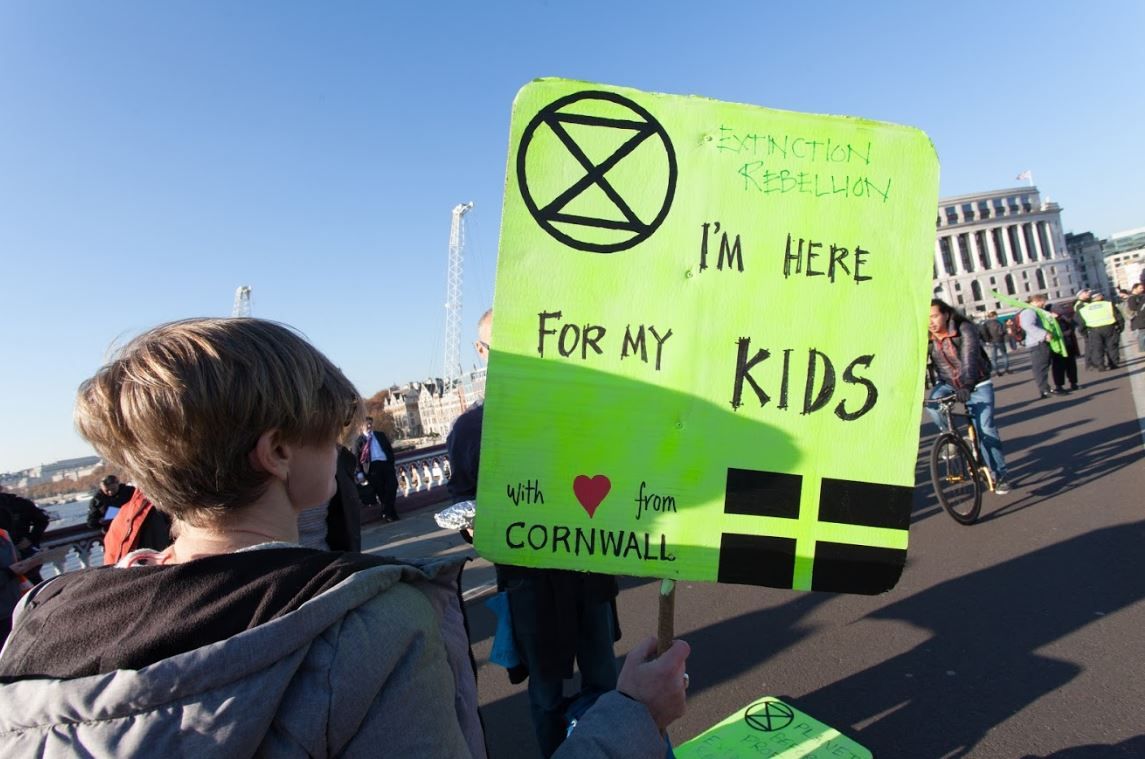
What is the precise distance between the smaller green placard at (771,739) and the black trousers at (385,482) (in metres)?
6.91

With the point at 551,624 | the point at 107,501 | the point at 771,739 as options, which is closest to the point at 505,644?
the point at 551,624

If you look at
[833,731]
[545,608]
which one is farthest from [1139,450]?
[545,608]

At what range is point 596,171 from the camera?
140 centimetres

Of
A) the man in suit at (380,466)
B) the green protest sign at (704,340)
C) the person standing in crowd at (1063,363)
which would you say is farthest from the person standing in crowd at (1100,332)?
the green protest sign at (704,340)

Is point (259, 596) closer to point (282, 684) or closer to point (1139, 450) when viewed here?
point (282, 684)

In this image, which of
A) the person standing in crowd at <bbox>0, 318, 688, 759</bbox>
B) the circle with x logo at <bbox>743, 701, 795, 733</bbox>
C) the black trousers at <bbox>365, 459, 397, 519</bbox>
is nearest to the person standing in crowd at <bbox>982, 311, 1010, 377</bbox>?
the black trousers at <bbox>365, 459, 397, 519</bbox>

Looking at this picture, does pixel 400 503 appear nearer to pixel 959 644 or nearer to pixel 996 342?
pixel 959 644

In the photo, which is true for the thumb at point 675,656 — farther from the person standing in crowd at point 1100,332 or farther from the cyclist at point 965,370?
the person standing in crowd at point 1100,332

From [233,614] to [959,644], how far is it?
3.59 m

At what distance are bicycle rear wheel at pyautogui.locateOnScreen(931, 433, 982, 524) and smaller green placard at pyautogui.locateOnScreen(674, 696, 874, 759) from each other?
10.4 feet

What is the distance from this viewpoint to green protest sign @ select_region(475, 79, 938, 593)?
4.56ft

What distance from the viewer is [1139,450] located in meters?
6.70

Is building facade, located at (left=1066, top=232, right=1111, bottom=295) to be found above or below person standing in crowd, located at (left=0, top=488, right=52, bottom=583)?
above

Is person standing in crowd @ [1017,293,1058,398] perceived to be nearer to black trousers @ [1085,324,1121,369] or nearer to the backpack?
black trousers @ [1085,324,1121,369]
